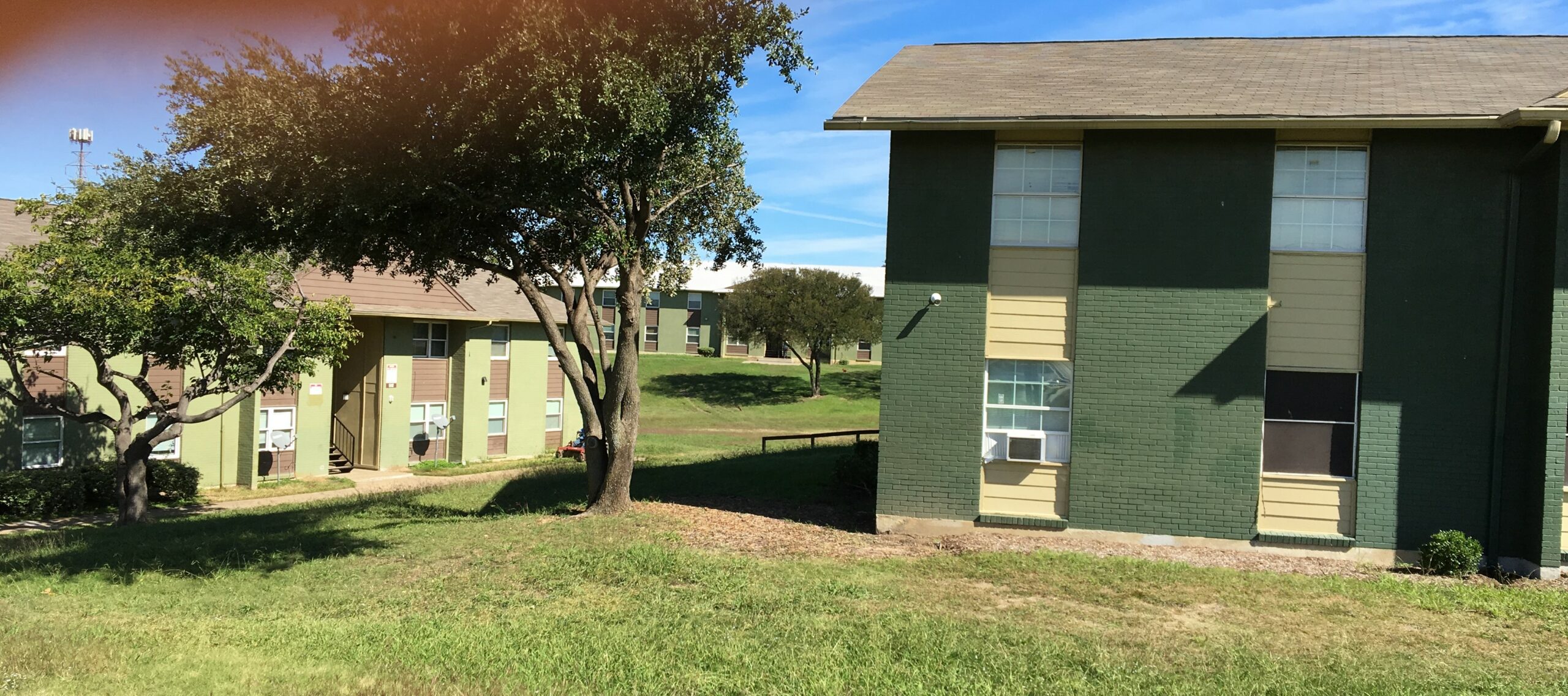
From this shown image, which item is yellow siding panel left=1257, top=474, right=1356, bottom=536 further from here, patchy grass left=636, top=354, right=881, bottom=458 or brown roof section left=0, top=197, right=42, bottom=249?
brown roof section left=0, top=197, right=42, bottom=249

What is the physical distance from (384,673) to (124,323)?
36.8 ft

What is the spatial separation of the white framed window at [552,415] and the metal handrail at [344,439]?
6158 millimetres

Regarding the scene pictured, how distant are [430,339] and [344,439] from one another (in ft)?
12.2

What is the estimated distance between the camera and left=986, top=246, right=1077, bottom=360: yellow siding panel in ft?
40.3

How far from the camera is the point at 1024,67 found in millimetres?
14852

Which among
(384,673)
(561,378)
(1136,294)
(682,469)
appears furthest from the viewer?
(561,378)

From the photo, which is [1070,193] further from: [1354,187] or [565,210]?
[565,210]

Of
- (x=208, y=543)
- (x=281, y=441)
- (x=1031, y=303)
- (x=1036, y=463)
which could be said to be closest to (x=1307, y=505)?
(x=1036, y=463)

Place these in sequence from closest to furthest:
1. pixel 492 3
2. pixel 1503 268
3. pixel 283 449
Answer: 1. pixel 492 3
2. pixel 1503 268
3. pixel 283 449

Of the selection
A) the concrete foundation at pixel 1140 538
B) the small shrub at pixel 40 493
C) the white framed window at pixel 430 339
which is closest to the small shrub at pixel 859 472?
the concrete foundation at pixel 1140 538

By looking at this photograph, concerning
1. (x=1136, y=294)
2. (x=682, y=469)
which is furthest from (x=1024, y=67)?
(x=682, y=469)

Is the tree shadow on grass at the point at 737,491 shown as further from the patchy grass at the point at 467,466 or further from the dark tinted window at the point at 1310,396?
the patchy grass at the point at 467,466

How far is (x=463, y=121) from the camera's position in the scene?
1034 centimetres

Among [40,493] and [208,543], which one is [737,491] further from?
[40,493]
